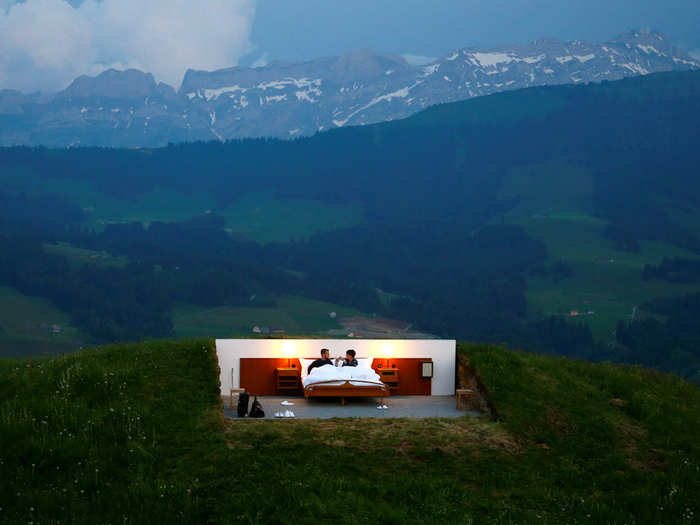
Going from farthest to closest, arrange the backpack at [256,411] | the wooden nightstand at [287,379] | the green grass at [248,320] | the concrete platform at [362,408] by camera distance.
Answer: the green grass at [248,320], the wooden nightstand at [287,379], the concrete platform at [362,408], the backpack at [256,411]

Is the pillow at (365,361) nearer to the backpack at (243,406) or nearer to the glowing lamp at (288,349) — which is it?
the glowing lamp at (288,349)

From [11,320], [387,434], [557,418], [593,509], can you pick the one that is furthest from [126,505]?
[11,320]

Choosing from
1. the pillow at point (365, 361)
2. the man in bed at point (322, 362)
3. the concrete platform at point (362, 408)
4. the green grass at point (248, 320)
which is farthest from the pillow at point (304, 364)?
the green grass at point (248, 320)

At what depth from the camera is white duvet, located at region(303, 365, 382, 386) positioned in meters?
16.8

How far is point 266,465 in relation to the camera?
1191cm

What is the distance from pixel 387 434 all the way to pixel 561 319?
611ft

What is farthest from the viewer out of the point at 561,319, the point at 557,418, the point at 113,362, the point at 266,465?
the point at 561,319

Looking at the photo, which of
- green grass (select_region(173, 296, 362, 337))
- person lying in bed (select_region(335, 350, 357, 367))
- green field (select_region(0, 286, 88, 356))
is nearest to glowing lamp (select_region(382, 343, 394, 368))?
person lying in bed (select_region(335, 350, 357, 367))

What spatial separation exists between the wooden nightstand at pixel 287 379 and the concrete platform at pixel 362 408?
0.32 metres

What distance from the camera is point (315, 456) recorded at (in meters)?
12.4

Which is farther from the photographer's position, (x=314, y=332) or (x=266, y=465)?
(x=314, y=332)

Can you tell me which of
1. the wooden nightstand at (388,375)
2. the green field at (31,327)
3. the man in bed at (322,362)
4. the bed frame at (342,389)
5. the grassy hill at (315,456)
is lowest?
the green field at (31,327)

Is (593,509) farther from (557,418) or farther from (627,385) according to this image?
(627,385)

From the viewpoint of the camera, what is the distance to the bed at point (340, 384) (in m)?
16.8
